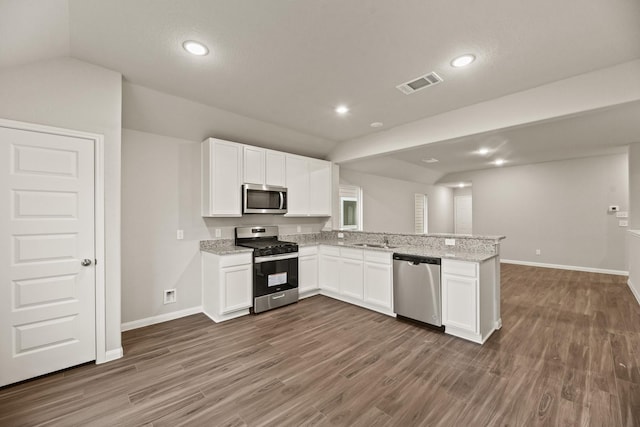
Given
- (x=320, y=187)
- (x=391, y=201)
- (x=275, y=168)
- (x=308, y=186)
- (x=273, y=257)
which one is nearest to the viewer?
(x=273, y=257)

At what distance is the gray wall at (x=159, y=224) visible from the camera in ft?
10.8

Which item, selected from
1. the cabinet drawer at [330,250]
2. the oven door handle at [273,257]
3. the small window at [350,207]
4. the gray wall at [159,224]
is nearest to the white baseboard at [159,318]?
the gray wall at [159,224]

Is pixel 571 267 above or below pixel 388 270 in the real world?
below

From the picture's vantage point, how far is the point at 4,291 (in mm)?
2162

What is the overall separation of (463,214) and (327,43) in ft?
32.4

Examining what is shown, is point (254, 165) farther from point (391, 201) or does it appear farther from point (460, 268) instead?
point (391, 201)

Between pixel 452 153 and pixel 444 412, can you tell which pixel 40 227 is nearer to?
pixel 444 412

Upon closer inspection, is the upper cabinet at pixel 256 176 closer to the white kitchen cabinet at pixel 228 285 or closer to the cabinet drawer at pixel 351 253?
the white kitchen cabinet at pixel 228 285

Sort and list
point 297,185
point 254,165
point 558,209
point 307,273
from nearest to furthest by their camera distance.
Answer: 1. point 254,165
2. point 307,273
3. point 297,185
4. point 558,209

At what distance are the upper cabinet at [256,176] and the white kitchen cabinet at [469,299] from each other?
2.45 meters

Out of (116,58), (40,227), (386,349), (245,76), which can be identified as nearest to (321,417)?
(386,349)

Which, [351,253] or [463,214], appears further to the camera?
[463,214]

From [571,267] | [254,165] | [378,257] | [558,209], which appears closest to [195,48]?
[254,165]

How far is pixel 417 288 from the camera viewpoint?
334cm
